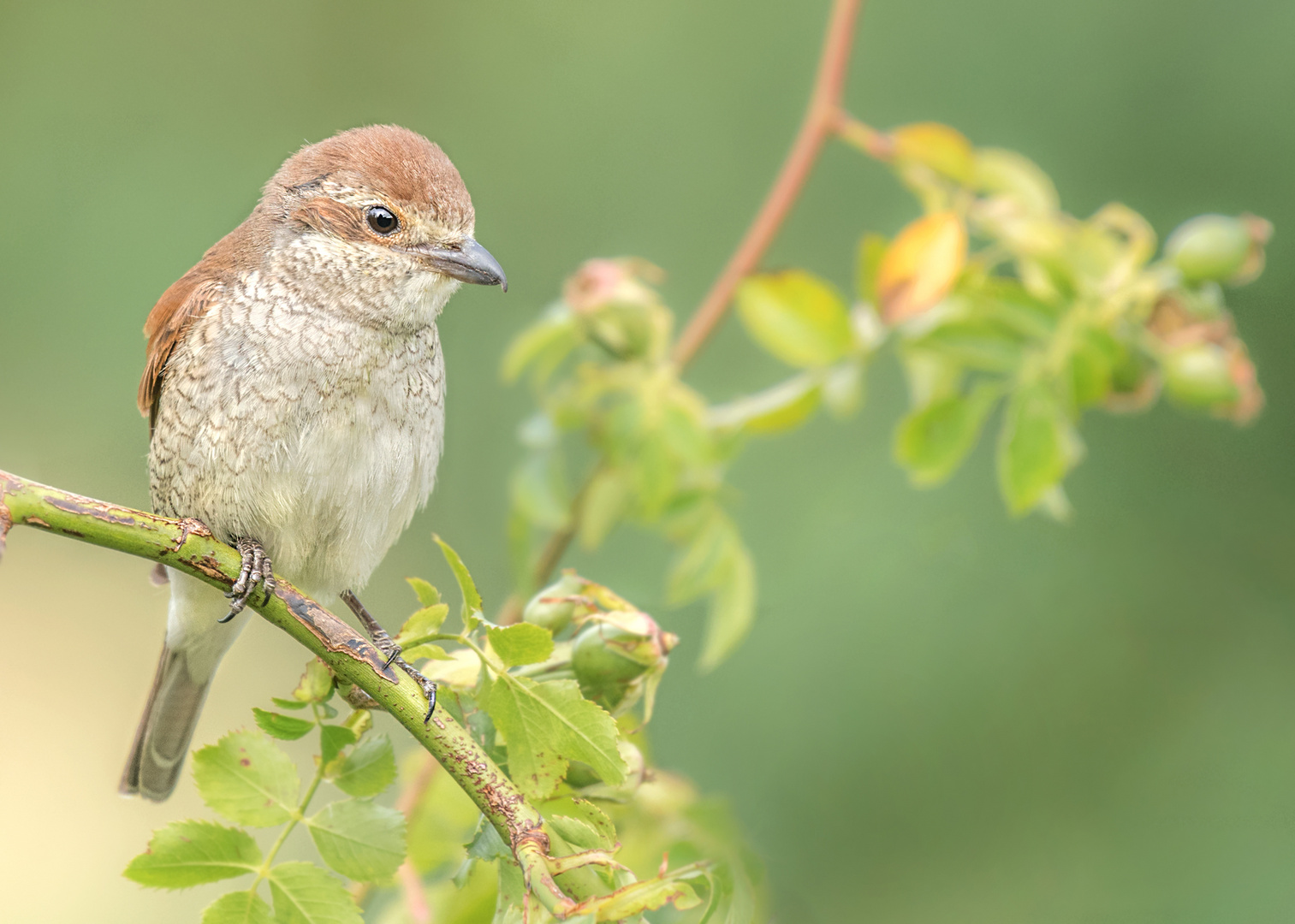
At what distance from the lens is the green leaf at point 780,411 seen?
2.07m

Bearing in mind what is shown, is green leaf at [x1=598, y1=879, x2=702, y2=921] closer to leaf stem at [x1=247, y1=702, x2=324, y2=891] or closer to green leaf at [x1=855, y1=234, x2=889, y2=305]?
leaf stem at [x1=247, y1=702, x2=324, y2=891]

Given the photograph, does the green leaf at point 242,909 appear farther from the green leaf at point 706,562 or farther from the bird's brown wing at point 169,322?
the bird's brown wing at point 169,322

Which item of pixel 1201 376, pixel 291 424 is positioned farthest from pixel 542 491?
pixel 1201 376

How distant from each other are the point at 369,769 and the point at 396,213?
1379mm

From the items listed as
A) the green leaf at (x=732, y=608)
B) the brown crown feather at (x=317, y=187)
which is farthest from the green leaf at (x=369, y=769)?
the brown crown feather at (x=317, y=187)

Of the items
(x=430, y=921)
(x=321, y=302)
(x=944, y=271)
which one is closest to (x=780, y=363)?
(x=321, y=302)

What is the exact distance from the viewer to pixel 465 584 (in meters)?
1.44

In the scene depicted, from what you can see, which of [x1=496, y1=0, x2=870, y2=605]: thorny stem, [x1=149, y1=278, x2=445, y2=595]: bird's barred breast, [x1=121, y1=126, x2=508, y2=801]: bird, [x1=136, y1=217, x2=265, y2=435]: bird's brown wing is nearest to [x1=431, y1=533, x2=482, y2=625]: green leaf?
[x1=496, y1=0, x2=870, y2=605]: thorny stem

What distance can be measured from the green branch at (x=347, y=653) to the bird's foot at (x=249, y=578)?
7cm

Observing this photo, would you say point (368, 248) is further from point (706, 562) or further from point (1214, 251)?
point (1214, 251)

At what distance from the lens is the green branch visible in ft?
4.31

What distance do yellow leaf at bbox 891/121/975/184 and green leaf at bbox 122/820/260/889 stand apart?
1.40 meters

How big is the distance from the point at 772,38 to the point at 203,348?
9.56ft

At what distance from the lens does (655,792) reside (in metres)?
1.89
